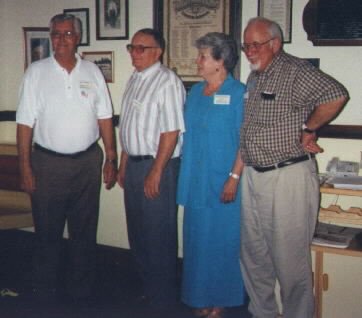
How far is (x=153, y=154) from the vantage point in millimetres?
2932

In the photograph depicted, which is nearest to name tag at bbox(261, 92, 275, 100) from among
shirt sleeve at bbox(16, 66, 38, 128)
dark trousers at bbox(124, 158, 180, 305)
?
dark trousers at bbox(124, 158, 180, 305)

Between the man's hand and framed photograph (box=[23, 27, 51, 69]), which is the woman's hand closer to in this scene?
the man's hand

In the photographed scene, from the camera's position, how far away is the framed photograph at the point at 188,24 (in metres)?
3.34

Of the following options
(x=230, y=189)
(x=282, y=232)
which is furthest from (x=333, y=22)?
(x=282, y=232)

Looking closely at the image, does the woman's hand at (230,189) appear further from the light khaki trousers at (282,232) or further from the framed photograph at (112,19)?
the framed photograph at (112,19)

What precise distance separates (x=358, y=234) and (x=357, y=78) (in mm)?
878

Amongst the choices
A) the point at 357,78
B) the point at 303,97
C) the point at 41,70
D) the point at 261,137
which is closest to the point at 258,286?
the point at 261,137

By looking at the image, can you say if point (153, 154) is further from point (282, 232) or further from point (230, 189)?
point (282, 232)

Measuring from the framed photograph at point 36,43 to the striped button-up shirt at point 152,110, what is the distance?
1438 millimetres

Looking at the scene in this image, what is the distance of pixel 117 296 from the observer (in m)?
3.29

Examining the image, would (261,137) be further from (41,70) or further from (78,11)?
(78,11)

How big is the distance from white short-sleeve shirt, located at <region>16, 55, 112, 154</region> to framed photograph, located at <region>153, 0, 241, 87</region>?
0.77 metres

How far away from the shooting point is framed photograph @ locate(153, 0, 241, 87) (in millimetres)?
3340

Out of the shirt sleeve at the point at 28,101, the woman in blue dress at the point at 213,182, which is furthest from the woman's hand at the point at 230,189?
the shirt sleeve at the point at 28,101
